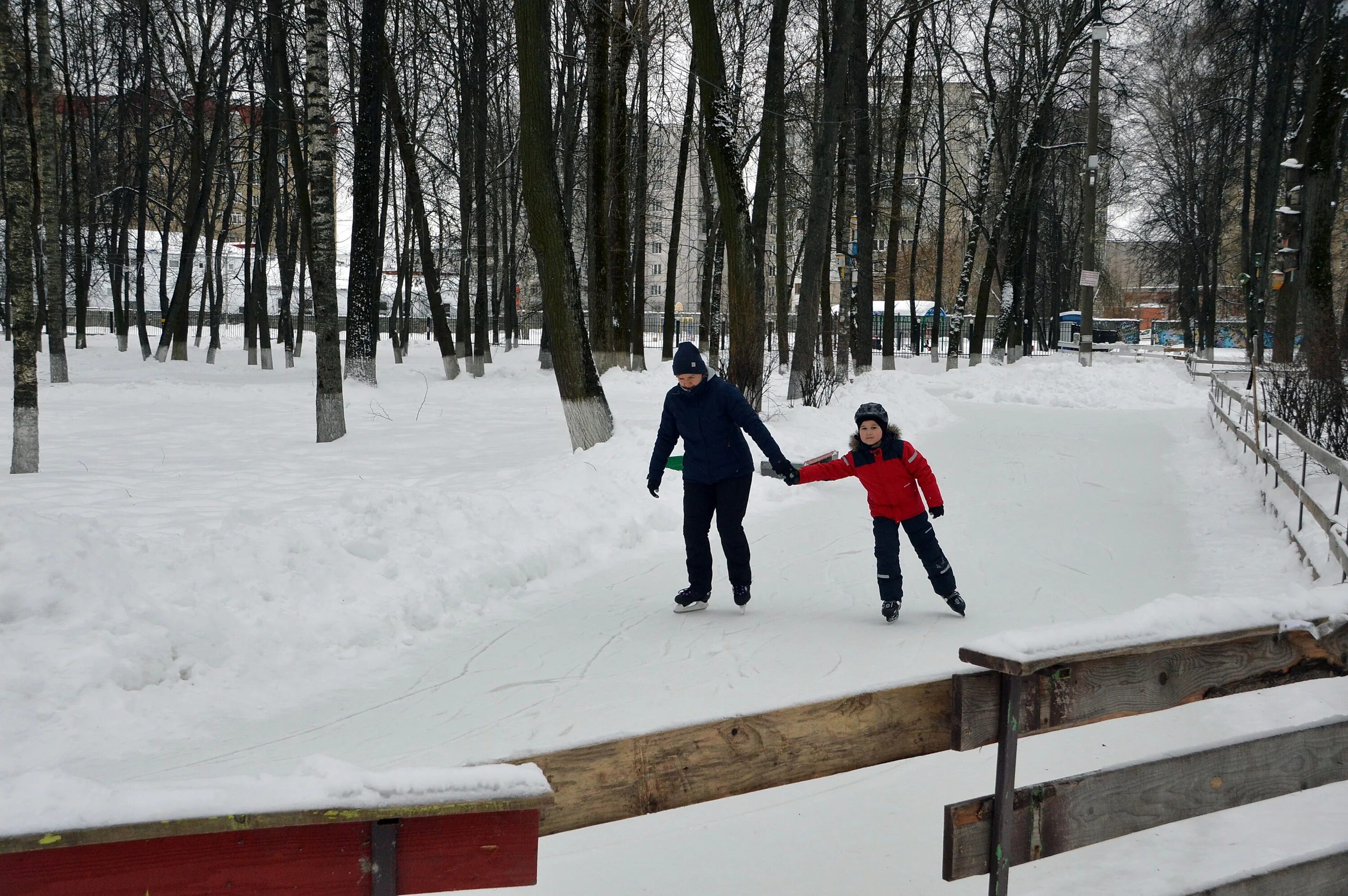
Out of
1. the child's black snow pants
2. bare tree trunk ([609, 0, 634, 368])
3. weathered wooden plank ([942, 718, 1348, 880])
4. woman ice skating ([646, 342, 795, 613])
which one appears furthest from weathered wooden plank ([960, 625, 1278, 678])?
bare tree trunk ([609, 0, 634, 368])

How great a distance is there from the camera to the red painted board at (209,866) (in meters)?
1.78

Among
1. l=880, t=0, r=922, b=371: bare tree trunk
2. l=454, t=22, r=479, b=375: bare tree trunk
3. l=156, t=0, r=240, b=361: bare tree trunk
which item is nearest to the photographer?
l=454, t=22, r=479, b=375: bare tree trunk

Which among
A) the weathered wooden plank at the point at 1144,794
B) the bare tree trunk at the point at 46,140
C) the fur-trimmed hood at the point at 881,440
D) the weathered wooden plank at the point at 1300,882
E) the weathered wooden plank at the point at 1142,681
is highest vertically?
the bare tree trunk at the point at 46,140

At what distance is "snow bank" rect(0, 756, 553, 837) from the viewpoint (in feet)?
5.75

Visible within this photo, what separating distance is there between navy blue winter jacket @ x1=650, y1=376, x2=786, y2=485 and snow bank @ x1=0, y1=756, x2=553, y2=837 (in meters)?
5.47

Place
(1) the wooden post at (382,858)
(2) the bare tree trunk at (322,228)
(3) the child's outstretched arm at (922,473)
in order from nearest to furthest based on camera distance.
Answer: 1. (1) the wooden post at (382,858)
2. (3) the child's outstretched arm at (922,473)
3. (2) the bare tree trunk at (322,228)

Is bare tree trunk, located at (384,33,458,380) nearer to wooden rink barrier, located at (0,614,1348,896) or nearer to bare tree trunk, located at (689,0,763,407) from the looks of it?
bare tree trunk, located at (689,0,763,407)

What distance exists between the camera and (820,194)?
18.9m

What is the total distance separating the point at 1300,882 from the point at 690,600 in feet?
15.9

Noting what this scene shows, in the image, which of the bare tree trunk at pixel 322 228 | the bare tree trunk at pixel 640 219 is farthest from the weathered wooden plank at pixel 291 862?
the bare tree trunk at pixel 640 219

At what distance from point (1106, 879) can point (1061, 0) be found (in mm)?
31353

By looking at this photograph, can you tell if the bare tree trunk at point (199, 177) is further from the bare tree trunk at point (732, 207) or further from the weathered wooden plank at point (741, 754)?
the weathered wooden plank at point (741, 754)

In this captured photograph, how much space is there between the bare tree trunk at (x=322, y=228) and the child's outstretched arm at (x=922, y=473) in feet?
27.3

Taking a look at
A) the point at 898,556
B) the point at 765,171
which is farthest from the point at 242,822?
the point at 765,171
